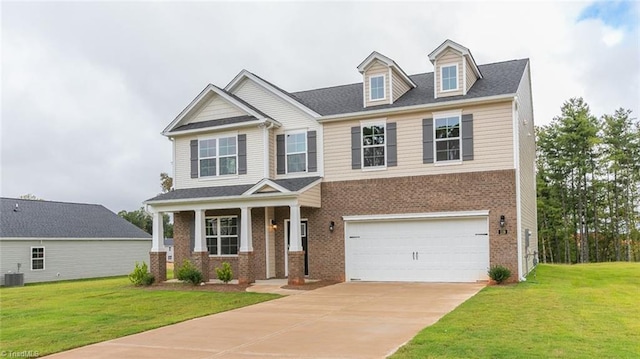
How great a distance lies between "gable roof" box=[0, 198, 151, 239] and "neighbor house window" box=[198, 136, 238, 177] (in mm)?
14217

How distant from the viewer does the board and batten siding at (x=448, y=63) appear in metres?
17.6

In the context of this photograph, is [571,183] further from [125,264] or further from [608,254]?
[125,264]

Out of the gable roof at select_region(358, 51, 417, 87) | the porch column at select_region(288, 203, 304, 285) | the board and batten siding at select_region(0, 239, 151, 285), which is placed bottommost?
the board and batten siding at select_region(0, 239, 151, 285)

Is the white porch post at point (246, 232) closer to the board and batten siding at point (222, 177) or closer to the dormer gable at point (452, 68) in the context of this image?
the board and batten siding at point (222, 177)

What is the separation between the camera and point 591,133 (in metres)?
35.5

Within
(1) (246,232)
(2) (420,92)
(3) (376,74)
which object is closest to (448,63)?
(2) (420,92)

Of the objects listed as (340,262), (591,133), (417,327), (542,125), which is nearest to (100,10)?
(340,262)

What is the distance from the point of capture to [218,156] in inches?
810

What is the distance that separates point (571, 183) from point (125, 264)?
3044cm

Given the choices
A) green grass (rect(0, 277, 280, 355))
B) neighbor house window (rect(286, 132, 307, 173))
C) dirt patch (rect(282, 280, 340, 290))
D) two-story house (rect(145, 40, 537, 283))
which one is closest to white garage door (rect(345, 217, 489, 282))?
two-story house (rect(145, 40, 537, 283))

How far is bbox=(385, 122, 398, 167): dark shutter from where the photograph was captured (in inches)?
711

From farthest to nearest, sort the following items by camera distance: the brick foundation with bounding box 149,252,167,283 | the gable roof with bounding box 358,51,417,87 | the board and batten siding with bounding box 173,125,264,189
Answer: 1. the board and batten siding with bounding box 173,125,264,189
2. the brick foundation with bounding box 149,252,167,283
3. the gable roof with bounding box 358,51,417,87

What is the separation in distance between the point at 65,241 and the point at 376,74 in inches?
845

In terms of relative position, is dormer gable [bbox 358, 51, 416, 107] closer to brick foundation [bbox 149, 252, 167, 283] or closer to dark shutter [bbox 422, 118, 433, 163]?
dark shutter [bbox 422, 118, 433, 163]
